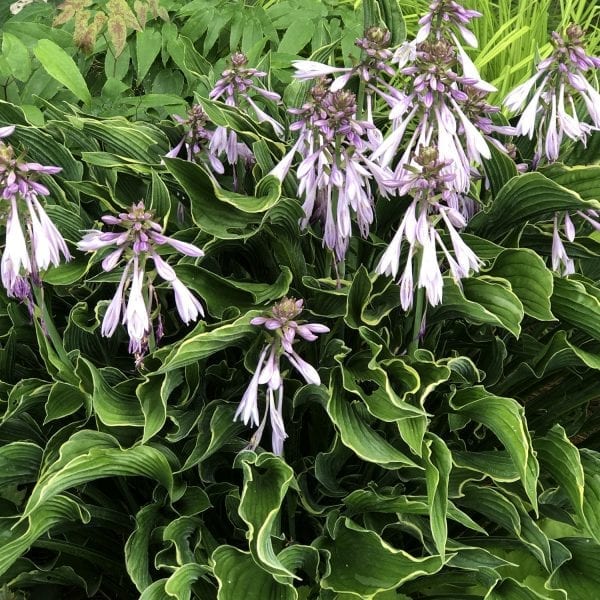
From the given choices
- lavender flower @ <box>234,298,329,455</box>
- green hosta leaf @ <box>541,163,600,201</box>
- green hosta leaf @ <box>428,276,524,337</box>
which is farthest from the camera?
green hosta leaf @ <box>541,163,600,201</box>

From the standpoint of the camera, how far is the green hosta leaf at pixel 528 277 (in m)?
1.59

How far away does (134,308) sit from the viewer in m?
1.34

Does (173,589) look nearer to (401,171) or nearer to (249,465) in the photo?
(249,465)

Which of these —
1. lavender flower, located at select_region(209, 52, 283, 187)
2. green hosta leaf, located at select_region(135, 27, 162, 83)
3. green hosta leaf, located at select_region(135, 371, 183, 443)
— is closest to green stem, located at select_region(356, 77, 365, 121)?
lavender flower, located at select_region(209, 52, 283, 187)

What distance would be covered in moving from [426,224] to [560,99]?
21.9 inches

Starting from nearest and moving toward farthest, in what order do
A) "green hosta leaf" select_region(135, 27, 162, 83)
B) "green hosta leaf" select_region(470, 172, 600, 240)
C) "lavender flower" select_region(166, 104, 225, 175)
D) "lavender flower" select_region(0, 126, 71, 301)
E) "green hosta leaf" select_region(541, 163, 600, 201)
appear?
"lavender flower" select_region(0, 126, 71, 301) < "green hosta leaf" select_region(470, 172, 600, 240) < "green hosta leaf" select_region(541, 163, 600, 201) < "lavender flower" select_region(166, 104, 225, 175) < "green hosta leaf" select_region(135, 27, 162, 83)

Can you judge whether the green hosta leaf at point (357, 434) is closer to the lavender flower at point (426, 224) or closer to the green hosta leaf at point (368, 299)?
the green hosta leaf at point (368, 299)

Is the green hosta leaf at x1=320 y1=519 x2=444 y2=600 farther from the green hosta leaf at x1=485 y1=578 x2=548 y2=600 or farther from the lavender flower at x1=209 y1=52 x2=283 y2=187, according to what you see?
the lavender flower at x1=209 y1=52 x2=283 y2=187

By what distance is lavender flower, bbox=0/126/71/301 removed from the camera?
1317 millimetres

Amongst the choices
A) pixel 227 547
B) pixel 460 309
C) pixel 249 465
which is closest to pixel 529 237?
pixel 460 309

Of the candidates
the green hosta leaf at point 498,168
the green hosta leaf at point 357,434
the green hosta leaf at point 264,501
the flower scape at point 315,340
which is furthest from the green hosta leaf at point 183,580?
the green hosta leaf at point 498,168

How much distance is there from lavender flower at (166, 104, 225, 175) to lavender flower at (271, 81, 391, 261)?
0.33 m

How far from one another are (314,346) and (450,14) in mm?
830

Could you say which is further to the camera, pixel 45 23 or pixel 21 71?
pixel 45 23
